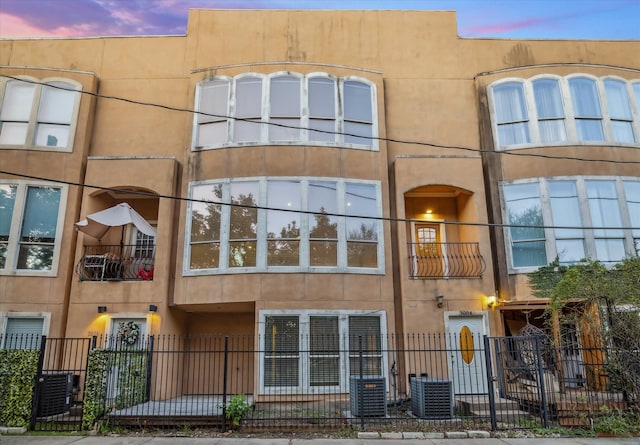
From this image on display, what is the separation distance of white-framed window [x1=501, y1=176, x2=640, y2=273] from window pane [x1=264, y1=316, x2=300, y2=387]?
6686mm

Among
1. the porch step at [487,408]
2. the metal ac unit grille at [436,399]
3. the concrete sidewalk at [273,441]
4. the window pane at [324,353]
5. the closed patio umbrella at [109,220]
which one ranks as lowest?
the concrete sidewalk at [273,441]

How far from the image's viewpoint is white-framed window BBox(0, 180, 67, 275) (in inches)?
517

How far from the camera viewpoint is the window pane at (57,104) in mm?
14336

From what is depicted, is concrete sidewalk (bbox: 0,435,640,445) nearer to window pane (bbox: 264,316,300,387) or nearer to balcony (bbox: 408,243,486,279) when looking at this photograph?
window pane (bbox: 264,316,300,387)

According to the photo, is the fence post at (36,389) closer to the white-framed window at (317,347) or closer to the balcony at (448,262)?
the white-framed window at (317,347)

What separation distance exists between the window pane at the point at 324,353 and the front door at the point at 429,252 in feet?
10.7

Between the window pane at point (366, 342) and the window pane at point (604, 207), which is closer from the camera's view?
the window pane at point (366, 342)

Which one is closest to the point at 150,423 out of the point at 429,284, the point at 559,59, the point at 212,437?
the point at 212,437

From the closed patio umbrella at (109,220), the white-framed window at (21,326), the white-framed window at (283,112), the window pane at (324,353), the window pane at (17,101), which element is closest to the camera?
the window pane at (324,353)

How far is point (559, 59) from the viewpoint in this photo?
619 inches

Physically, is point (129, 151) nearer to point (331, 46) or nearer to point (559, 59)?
point (331, 46)

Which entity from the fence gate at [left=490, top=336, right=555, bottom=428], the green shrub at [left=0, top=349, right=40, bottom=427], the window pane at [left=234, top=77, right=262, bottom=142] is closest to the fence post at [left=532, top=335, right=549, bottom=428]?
the fence gate at [left=490, top=336, right=555, bottom=428]

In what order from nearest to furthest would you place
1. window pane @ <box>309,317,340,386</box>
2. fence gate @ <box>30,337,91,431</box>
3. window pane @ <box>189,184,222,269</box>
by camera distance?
1. fence gate @ <box>30,337,91,431</box>
2. window pane @ <box>309,317,340,386</box>
3. window pane @ <box>189,184,222,269</box>

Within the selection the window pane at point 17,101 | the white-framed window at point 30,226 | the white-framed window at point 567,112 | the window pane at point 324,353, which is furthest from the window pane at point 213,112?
the white-framed window at point 567,112
